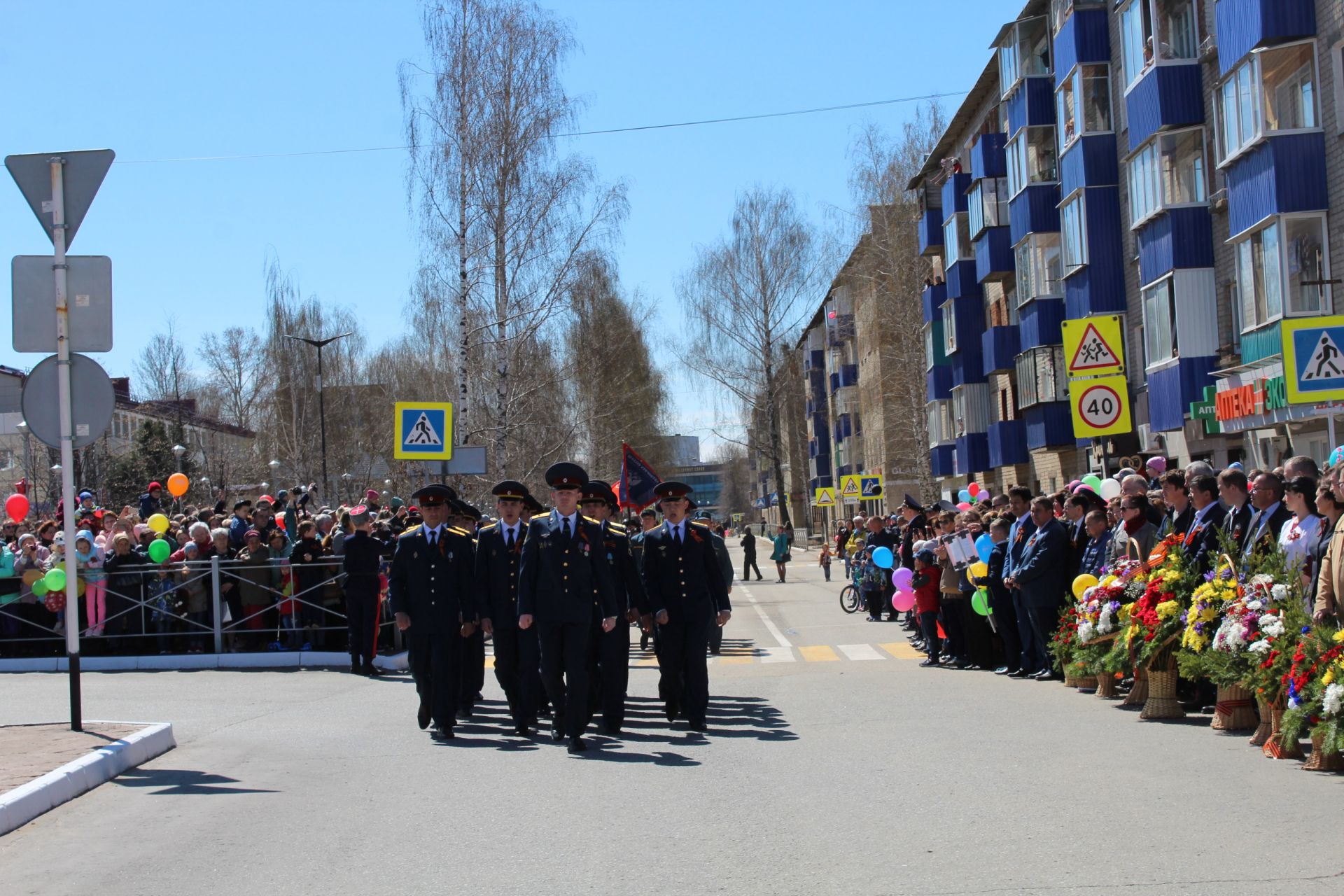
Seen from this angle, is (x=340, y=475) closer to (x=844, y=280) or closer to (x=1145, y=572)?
Result: (x=844, y=280)

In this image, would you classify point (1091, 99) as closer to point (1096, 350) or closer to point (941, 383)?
point (1096, 350)

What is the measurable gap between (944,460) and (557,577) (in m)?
42.9

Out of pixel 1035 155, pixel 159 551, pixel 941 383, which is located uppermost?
pixel 1035 155

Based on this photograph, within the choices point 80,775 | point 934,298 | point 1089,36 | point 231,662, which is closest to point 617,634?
point 80,775

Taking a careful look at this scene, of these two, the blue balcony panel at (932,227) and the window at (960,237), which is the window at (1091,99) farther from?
the blue balcony panel at (932,227)

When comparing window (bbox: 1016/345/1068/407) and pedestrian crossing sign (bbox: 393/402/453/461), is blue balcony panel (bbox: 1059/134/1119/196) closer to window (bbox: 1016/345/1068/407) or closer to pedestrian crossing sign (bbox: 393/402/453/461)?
window (bbox: 1016/345/1068/407)

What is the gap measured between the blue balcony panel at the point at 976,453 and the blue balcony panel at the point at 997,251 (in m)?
5.63

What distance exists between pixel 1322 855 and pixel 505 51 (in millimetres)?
30021

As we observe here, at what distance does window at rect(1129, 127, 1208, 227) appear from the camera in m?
28.5

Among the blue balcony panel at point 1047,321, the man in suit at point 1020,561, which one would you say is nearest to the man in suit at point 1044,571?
the man in suit at point 1020,561

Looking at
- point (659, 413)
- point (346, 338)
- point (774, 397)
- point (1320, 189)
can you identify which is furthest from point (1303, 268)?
point (346, 338)

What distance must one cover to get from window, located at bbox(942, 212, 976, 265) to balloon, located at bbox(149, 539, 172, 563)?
32.7 meters

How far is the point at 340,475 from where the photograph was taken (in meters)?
80.9

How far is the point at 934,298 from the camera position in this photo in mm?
50219
